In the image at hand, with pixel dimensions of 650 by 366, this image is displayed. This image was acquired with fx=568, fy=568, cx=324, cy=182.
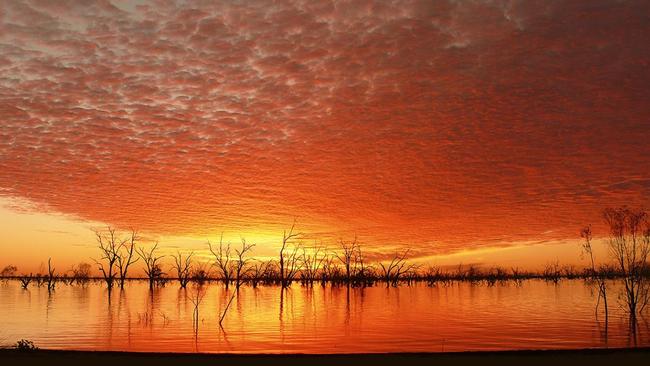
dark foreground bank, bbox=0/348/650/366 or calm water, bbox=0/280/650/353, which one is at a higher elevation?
dark foreground bank, bbox=0/348/650/366

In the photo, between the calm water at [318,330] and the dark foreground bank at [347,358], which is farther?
the calm water at [318,330]

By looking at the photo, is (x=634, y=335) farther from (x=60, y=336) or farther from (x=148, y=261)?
(x=148, y=261)

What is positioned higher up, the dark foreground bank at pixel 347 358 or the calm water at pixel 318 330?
the dark foreground bank at pixel 347 358

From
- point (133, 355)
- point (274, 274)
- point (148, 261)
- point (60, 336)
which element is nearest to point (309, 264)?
point (274, 274)

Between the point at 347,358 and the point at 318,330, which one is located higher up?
the point at 347,358

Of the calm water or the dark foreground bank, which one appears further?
the calm water

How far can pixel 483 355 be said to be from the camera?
16.2m

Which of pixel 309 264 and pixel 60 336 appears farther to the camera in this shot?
pixel 309 264

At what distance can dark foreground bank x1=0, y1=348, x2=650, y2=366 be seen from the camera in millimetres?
15016

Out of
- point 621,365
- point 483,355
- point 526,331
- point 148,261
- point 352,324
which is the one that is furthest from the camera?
point 148,261

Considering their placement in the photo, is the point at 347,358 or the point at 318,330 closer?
the point at 347,358

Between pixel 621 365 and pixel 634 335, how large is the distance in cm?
1277

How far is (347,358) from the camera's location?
51.9ft

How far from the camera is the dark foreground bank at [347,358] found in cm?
1502
